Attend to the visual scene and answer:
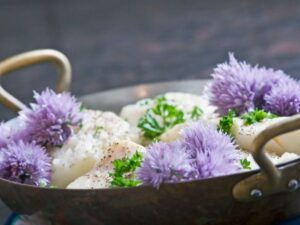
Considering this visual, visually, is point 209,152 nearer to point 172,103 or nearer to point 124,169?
point 124,169

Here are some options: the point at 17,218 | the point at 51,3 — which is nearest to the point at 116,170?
the point at 17,218

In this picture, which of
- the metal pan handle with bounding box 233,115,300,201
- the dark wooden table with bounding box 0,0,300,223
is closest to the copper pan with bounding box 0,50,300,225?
the metal pan handle with bounding box 233,115,300,201

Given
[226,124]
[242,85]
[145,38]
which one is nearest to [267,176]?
[226,124]

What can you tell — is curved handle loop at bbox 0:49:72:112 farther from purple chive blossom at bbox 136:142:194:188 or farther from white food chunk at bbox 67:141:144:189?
purple chive blossom at bbox 136:142:194:188

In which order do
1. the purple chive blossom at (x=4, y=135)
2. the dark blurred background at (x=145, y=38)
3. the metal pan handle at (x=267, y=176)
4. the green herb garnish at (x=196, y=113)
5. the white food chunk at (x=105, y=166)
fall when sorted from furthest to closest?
the dark blurred background at (x=145, y=38), the green herb garnish at (x=196, y=113), the purple chive blossom at (x=4, y=135), the white food chunk at (x=105, y=166), the metal pan handle at (x=267, y=176)

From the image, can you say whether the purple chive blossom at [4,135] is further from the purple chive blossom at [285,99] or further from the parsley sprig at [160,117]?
the purple chive blossom at [285,99]

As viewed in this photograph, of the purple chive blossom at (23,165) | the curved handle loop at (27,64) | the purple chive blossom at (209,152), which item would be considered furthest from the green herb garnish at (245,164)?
the curved handle loop at (27,64)
